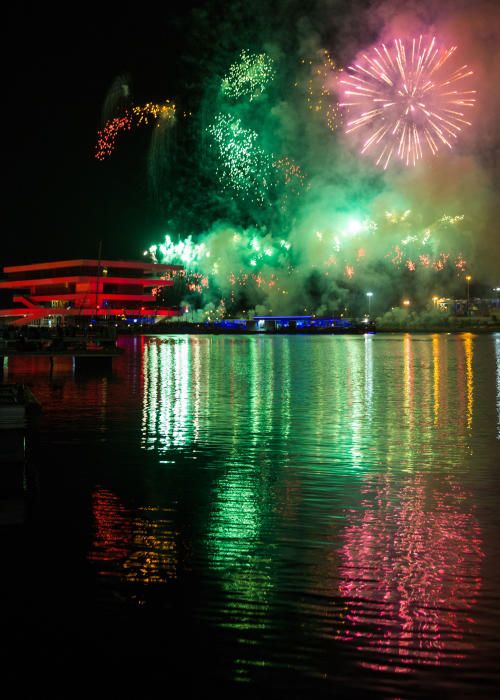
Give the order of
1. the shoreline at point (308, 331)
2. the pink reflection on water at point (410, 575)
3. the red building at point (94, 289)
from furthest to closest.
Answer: the red building at point (94, 289) → the shoreline at point (308, 331) → the pink reflection on water at point (410, 575)

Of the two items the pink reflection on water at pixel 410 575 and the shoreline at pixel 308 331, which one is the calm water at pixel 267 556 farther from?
the shoreline at pixel 308 331

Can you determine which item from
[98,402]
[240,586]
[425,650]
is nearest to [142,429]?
[98,402]

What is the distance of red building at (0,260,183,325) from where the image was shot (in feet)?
421

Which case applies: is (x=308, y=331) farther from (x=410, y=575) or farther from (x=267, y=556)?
(x=410, y=575)

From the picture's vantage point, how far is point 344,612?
6.68 m

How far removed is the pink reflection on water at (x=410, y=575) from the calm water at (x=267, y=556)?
0.02m

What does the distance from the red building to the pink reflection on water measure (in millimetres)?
117529

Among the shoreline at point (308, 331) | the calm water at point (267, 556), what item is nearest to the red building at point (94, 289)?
the shoreline at point (308, 331)

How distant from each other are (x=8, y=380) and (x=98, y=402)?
729 centimetres

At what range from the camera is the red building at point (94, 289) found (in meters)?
128

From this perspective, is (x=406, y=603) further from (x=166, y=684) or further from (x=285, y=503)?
(x=285, y=503)

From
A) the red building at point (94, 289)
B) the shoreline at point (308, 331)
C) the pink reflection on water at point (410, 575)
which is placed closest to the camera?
the pink reflection on water at point (410, 575)

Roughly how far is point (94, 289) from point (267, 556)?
122714 millimetres

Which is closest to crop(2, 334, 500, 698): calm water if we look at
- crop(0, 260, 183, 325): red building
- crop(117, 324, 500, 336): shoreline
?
crop(117, 324, 500, 336): shoreline
